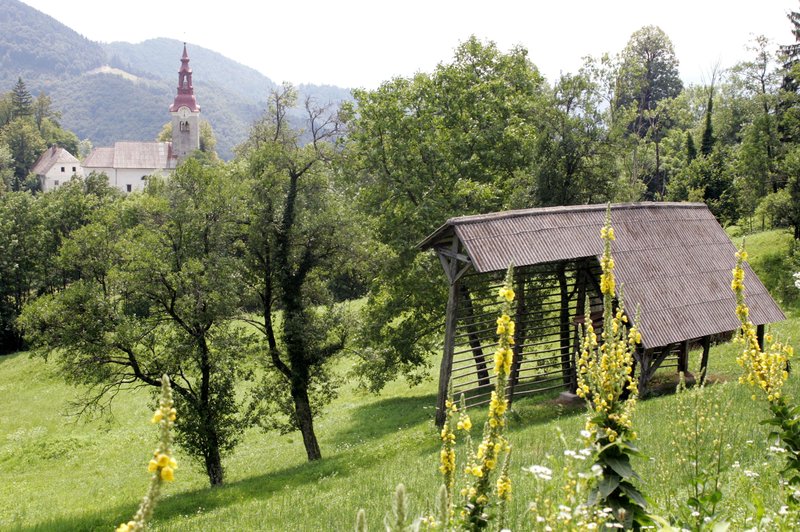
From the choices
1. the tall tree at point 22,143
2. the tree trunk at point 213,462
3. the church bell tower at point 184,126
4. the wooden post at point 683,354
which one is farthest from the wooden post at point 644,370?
the tall tree at point 22,143

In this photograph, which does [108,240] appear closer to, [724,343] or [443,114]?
[443,114]

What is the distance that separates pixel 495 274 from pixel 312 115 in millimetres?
7473

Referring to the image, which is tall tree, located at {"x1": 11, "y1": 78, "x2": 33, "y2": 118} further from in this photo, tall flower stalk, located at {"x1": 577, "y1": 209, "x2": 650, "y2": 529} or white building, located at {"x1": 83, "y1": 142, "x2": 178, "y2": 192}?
tall flower stalk, located at {"x1": 577, "y1": 209, "x2": 650, "y2": 529}

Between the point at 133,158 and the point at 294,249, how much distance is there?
109129mm

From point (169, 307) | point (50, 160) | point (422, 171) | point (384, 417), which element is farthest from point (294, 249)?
point (50, 160)

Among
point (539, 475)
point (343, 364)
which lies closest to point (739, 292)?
point (539, 475)

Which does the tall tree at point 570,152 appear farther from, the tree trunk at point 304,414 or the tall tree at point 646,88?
the tree trunk at point 304,414

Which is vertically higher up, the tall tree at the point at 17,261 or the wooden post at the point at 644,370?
the tall tree at the point at 17,261

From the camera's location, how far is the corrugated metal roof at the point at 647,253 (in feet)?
55.1

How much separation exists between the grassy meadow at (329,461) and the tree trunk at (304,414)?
2.35 feet

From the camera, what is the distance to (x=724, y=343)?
2792 centimetres

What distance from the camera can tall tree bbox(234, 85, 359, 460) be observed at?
2017 centimetres

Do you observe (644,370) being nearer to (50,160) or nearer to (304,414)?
(304,414)

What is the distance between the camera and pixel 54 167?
113 m
